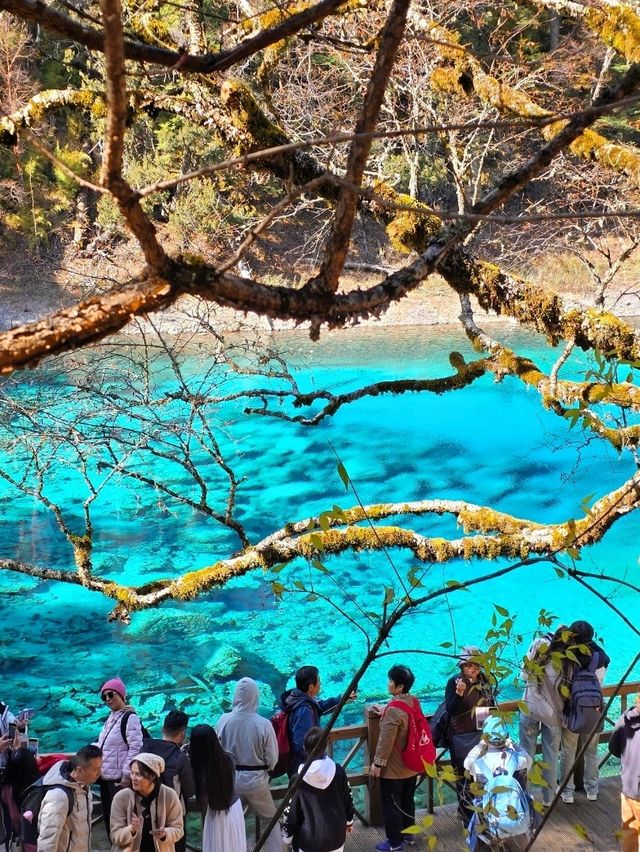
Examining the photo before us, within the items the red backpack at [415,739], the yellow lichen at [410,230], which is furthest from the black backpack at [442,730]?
the yellow lichen at [410,230]

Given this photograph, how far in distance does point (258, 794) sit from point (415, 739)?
858 millimetres

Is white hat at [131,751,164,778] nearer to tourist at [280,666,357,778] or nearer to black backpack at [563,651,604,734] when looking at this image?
tourist at [280,666,357,778]

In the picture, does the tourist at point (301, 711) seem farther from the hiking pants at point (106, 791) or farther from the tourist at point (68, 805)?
the tourist at point (68, 805)

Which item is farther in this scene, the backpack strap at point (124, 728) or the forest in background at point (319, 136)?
the backpack strap at point (124, 728)

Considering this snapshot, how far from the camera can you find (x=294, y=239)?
26688mm

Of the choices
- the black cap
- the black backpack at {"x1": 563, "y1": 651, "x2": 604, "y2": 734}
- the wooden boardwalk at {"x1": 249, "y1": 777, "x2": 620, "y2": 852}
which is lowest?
the wooden boardwalk at {"x1": 249, "y1": 777, "x2": 620, "y2": 852}

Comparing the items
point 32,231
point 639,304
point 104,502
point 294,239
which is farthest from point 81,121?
point 639,304

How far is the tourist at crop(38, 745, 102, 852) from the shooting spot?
11.6 ft

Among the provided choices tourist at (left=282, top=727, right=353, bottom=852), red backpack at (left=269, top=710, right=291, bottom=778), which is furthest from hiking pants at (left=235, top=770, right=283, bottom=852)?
tourist at (left=282, top=727, right=353, bottom=852)

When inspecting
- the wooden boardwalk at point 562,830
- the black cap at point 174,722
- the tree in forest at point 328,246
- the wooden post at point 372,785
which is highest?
the tree in forest at point 328,246

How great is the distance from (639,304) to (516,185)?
65.7 feet

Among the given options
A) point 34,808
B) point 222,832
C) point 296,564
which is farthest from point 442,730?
point 296,564

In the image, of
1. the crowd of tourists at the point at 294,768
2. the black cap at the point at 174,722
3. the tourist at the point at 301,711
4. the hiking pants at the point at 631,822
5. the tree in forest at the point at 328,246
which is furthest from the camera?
the tourist at the point at 301,711

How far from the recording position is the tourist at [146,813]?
3.50m
